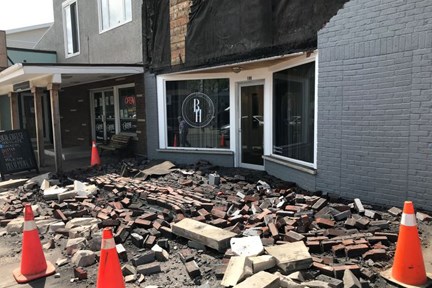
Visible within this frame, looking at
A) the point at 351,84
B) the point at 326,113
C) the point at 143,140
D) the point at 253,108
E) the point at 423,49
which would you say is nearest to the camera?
the point at 423,49

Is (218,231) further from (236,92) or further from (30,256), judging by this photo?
(236,92)

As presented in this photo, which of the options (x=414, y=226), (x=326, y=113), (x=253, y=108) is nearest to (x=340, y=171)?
(x=326, y=113)

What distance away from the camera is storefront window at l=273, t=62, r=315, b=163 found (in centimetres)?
688

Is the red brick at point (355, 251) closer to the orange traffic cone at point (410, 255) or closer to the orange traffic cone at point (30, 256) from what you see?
the orange traffic cone at point (410, 255)

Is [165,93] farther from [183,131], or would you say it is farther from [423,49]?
[423,49]

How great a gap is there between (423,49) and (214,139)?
5613mm

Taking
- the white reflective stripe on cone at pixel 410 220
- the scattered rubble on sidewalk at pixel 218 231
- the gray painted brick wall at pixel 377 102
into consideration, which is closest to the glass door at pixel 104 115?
the scattered rubble on sidewalk at pixel 218 231

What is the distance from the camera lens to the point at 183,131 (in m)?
10.2

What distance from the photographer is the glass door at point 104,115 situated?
13.7 metres

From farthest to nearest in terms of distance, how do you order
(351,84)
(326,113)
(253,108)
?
(253,108) → (326,113) → (351,84)

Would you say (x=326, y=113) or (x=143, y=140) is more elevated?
(x=326, y=113)

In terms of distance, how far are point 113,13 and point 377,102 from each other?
381 inches

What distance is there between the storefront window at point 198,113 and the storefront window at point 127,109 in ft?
7.66

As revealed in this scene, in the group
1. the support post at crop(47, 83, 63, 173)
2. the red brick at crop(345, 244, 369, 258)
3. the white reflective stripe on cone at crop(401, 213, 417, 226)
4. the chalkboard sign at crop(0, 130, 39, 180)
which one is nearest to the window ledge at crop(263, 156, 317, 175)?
the red brick at crop(345, 244, 369, 258)
